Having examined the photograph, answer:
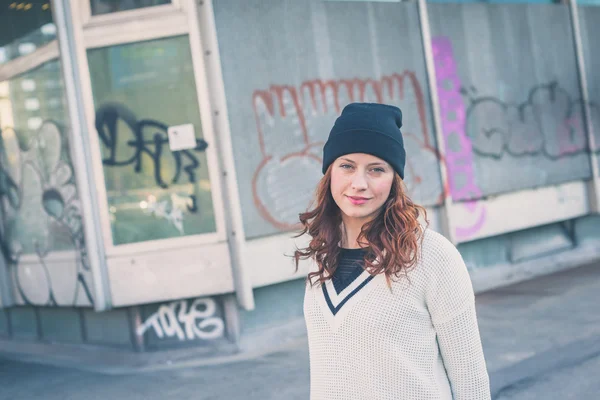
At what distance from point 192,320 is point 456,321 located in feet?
15.5

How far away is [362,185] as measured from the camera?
2084mm

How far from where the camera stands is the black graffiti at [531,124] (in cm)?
830

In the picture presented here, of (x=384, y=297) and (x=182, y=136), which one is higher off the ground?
(x=182, y=136)

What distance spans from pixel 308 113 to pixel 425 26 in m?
1.87

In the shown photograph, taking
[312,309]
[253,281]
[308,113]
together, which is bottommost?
[253,281]

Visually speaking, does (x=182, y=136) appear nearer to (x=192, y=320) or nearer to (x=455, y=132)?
(x=192, y=320)

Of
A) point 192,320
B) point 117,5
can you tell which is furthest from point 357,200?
Answer: point 117,5

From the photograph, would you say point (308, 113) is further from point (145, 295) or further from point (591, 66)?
point (591, 66)

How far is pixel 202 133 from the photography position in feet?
20.5

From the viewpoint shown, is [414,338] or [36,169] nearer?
[414,338]

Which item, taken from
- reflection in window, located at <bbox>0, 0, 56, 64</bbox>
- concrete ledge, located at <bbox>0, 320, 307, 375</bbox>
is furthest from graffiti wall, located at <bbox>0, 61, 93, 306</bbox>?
concrete ledge, located at <bbox>0, 320, 307, 375</bbox>

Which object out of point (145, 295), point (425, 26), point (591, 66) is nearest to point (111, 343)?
point (145, 295)

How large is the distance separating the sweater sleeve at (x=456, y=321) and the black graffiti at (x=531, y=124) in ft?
20.9

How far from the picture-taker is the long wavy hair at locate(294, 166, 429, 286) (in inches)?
79.6
